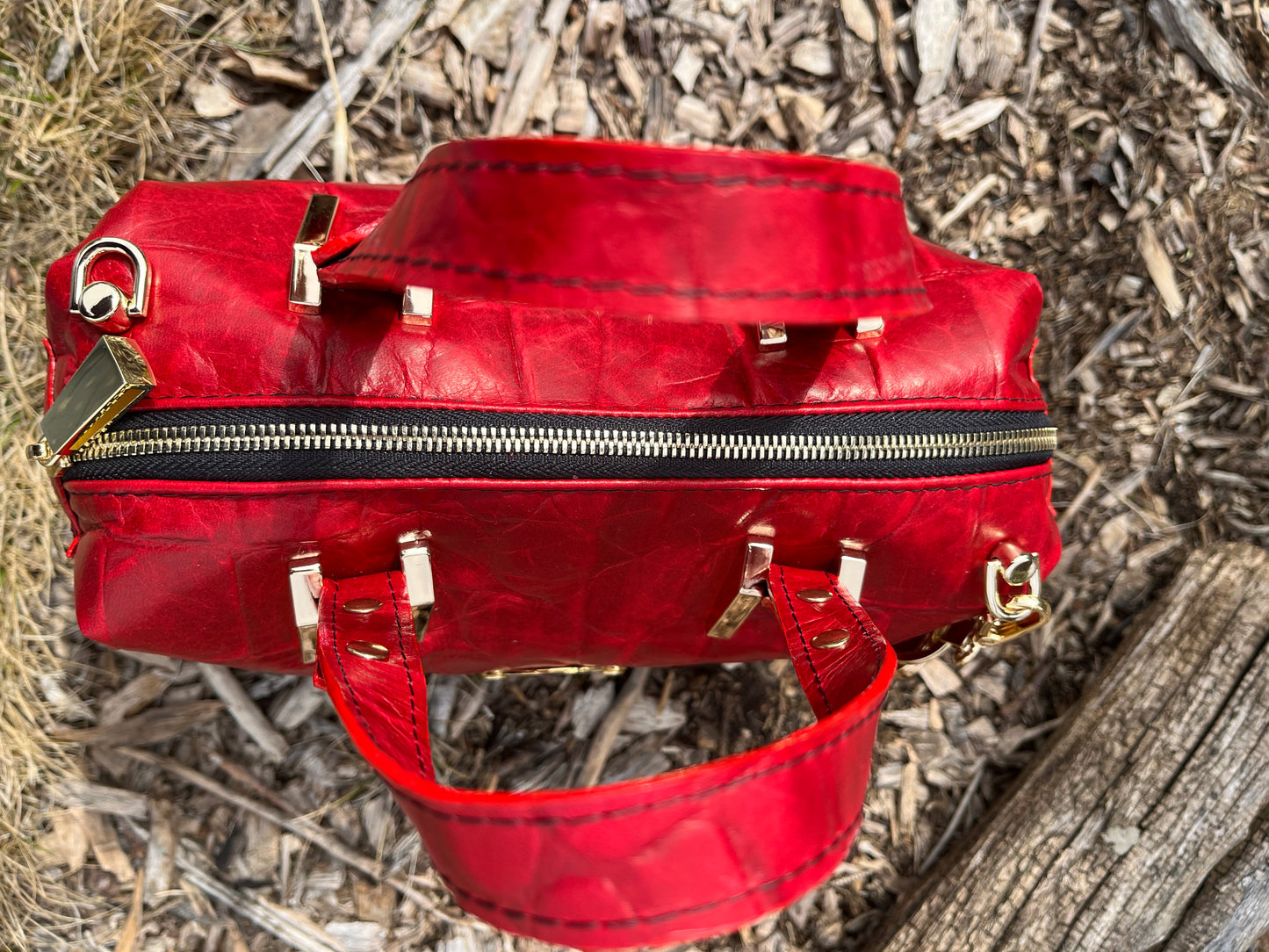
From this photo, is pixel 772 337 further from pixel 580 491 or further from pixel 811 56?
pixel 811 56

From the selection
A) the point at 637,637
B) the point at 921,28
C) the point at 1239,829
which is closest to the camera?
the point at 637,637

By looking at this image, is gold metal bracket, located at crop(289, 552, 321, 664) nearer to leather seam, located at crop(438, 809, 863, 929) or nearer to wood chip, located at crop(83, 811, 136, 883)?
leather seam, located at crop(438, 809, 863, 929)

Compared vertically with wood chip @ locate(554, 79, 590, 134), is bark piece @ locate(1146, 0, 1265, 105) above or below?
above

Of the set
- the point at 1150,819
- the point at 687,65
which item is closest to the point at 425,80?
the point at 687,65

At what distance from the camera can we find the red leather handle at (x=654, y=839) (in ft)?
2.43

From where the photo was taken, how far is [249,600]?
1.02m

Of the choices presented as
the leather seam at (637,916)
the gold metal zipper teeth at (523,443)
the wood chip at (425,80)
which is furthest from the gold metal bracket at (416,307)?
the wood chip at (425,80)

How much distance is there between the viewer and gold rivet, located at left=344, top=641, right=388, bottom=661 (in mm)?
960

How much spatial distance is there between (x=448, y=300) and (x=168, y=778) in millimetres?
1136

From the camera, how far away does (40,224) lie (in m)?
1.39

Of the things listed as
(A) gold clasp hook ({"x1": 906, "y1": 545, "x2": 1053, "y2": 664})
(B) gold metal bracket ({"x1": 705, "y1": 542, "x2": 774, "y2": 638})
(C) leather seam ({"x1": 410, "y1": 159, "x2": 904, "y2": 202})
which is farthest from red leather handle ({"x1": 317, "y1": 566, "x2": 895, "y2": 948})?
(C) leather seam ({"x1": 410, "y1": 159, "x2": 904, "y2": 202})

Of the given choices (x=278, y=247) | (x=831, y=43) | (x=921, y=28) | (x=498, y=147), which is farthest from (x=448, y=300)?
(x=921, y=28)

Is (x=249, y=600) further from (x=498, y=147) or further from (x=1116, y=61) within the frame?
(x=1116, y=61)

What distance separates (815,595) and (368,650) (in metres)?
0.54
